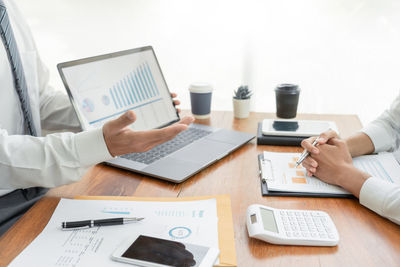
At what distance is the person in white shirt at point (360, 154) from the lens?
811 millimetres

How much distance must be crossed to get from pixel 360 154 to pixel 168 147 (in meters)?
0.58

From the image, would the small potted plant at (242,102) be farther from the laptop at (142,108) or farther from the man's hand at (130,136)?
the man's hand at (130,136)

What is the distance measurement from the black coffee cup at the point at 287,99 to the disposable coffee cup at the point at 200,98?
0.88ft

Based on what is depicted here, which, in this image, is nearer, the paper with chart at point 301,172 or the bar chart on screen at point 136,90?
the paper with chart at point 301,172

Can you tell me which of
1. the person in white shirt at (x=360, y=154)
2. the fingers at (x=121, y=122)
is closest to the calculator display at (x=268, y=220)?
the person in white shirt at (x=360, y=154)

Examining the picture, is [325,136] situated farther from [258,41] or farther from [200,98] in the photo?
[258,41]

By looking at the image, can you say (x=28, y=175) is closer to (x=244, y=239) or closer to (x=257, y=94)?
(x=244, y=239)

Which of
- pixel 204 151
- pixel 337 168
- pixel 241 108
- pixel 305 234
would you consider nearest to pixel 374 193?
pixel 337 168

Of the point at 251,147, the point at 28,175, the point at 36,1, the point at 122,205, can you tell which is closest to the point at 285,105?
the point at 251,147

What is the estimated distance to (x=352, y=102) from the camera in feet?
6.50

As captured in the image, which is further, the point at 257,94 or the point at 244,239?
the point at 257,94

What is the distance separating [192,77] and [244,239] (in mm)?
1525

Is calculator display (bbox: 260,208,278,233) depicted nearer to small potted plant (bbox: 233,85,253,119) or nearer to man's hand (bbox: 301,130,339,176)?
man's hand (bbox: 301,130,339,176)

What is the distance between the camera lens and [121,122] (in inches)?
33.4
